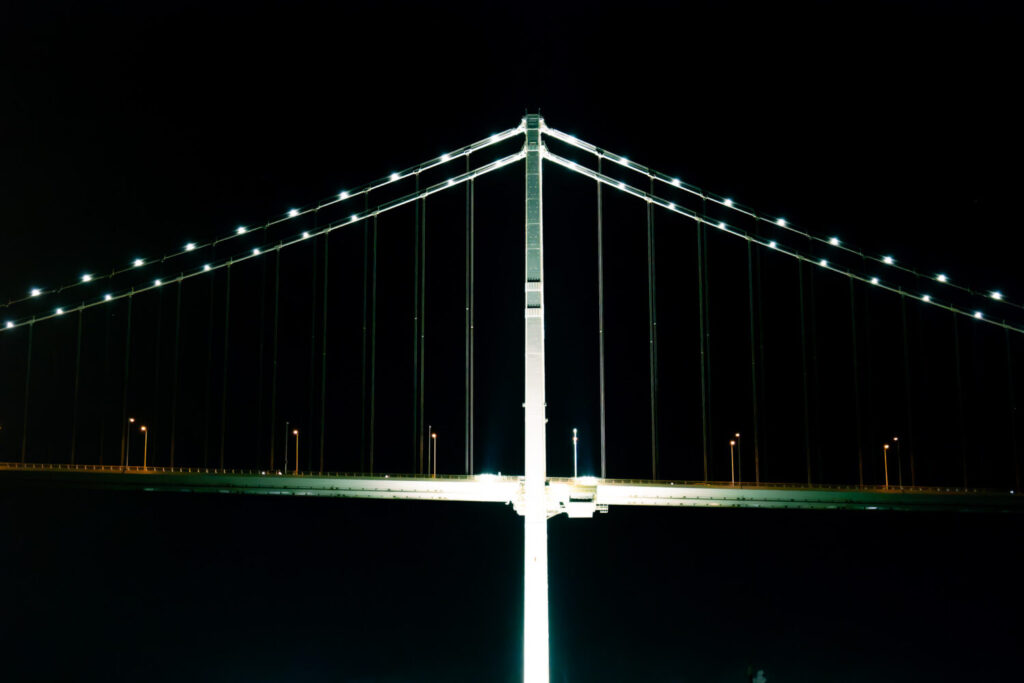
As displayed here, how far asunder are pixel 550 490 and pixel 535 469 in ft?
1.53

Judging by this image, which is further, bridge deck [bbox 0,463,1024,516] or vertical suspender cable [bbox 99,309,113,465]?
vertical suspender cable [bbox 99,309,113,465]

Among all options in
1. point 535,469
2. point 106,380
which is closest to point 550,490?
point 535,469

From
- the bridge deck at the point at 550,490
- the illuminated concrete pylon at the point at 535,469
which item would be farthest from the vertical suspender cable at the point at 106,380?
the illuminated concrete pylon at the point at 535,469

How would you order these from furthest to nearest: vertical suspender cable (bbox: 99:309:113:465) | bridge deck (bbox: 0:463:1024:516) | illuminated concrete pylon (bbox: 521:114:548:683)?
vertical suspender cable (bbox: 99:309:113:465) < bridge deck (bbox: 0:463:1024:516) < illuminated concrete pylon (bbox: 521:114:548:683)

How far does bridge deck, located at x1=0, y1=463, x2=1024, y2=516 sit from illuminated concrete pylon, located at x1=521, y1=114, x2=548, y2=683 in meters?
0.34

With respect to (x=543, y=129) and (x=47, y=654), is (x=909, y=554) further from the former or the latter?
(x=47, y=654)

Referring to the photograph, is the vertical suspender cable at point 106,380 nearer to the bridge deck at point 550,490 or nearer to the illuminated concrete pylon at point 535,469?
the bridge deck at point 550,490

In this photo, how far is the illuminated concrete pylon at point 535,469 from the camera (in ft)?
44.5

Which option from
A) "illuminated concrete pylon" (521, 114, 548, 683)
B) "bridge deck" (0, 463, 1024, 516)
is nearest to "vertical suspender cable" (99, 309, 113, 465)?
"bridge deck" (0, 463, 1024, 516)

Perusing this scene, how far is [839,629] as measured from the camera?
24.8 m

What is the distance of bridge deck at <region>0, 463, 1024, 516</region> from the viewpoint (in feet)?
48.2

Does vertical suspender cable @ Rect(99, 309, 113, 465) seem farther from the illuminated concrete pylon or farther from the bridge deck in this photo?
the illuminated concrete pylon

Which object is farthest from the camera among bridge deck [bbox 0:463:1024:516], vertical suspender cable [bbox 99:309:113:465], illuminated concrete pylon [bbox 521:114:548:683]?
vertical suspender cable [bbox 99:309:113:465]

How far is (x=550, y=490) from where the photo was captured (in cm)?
1396
